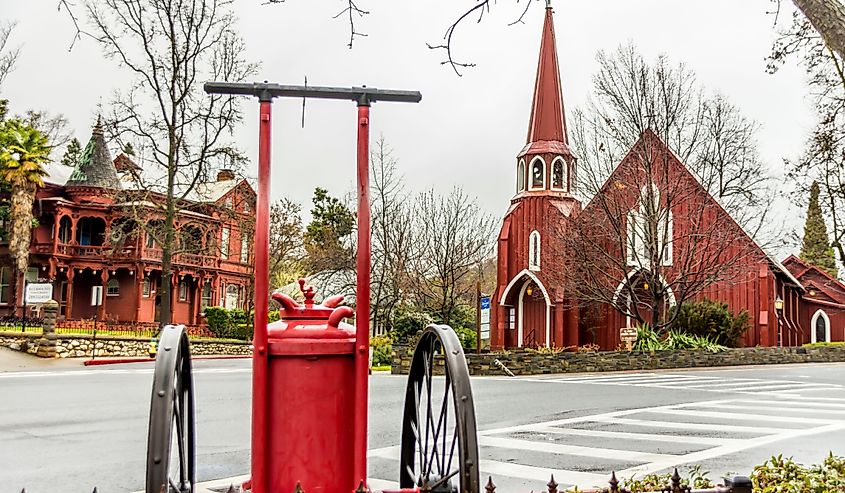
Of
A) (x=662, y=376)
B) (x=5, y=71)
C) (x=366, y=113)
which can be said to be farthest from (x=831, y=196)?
(x=5, y=71)

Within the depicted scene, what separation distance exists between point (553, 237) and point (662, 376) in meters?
10.5

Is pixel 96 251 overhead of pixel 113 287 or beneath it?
overhead

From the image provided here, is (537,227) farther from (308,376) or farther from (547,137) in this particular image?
(308,376)

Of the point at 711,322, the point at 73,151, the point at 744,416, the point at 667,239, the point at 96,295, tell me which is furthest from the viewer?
the point at 73,151

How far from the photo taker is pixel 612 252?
31.9 m

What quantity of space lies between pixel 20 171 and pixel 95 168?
24.0 feet

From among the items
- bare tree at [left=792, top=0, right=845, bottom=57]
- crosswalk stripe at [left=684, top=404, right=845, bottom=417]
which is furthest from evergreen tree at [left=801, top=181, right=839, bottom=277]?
bare tree at [left=792, top=0, right=845, bottom=57]

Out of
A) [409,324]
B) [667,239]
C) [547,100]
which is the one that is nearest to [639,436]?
[409,324]

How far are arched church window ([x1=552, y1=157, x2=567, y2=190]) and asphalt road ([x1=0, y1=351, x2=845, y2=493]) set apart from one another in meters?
18.1

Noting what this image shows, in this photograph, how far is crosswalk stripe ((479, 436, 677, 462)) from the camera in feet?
26.8

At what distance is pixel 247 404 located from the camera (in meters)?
13.9

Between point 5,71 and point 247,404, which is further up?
point 5,71

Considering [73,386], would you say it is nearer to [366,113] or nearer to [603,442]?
[603,442]

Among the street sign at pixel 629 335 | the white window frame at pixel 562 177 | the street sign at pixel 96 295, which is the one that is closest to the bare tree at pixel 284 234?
the street sign at pixel 96 295
